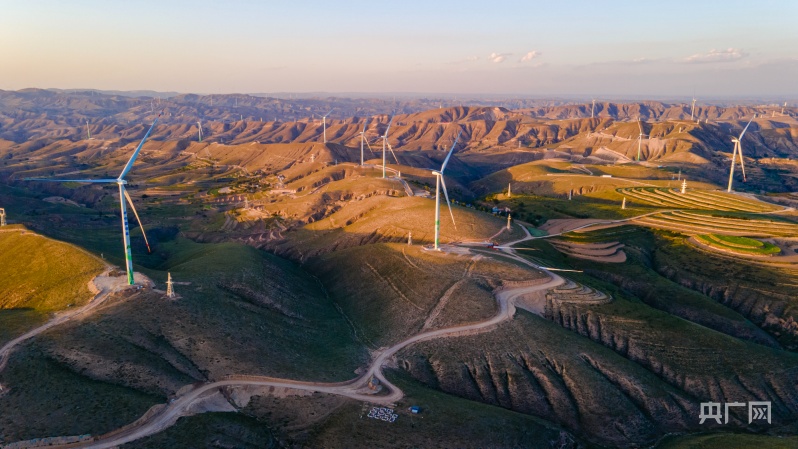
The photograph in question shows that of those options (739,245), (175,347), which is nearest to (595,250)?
(739,245)

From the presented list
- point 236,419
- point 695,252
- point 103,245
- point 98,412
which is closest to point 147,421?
point 98,412

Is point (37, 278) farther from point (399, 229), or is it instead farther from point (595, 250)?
point (595, 250)

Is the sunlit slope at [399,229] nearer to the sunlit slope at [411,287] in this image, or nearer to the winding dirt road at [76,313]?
the sunlit slope at [411,287]

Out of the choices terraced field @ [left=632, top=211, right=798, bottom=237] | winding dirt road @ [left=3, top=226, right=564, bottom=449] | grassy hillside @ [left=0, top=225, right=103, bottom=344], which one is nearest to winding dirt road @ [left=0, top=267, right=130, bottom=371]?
winding dirt road @ [left=3, top=226, right=564, bottom=449]

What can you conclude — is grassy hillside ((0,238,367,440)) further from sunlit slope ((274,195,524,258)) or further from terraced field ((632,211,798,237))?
terraced field ((632,211,798,237))

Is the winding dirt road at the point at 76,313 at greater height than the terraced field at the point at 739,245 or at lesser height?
greater

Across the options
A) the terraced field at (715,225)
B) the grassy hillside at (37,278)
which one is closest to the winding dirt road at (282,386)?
the grassy hillside at (37,278)
